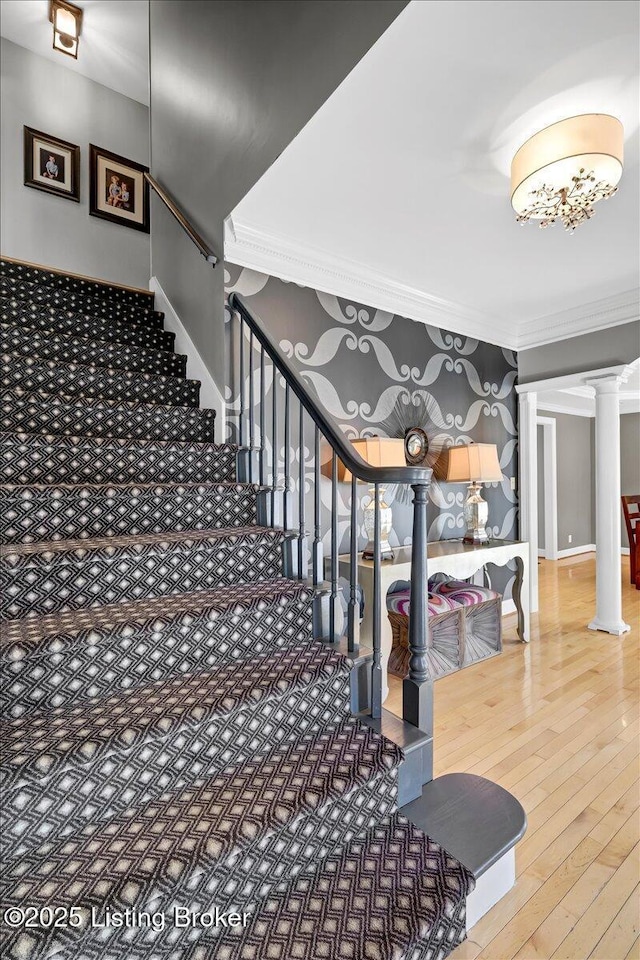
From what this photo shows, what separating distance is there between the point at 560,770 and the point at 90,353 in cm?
293

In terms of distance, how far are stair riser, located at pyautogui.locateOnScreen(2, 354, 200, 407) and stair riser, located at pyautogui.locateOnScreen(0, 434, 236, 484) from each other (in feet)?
1.17

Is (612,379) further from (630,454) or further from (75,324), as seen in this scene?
(630,454)

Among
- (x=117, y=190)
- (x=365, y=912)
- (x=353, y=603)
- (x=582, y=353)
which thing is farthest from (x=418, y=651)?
(x=117, y=190)

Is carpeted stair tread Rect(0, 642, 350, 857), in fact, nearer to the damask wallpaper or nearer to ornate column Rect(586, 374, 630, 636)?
the damask wallpaper

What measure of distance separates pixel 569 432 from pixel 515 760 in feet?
20.7

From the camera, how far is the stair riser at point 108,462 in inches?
70.6

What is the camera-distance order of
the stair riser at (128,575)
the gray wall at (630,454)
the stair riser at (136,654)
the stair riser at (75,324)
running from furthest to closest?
the gray wall at (630,454)
the stair riser at (75,324)
the stair riser at (128,575)
the stair riser at (136,654)

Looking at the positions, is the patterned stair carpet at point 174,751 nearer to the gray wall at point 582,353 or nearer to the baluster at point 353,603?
the baluster at point 353,603

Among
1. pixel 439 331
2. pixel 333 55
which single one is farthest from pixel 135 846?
pixel 439 331

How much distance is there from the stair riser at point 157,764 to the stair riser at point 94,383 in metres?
1.60

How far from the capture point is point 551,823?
5.46 feet

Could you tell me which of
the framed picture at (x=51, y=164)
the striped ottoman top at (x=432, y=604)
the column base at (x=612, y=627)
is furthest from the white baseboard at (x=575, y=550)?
the framed picture at (x=51, y=164)

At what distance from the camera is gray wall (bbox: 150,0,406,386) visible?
5.53 ft

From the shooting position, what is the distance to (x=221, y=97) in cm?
245
